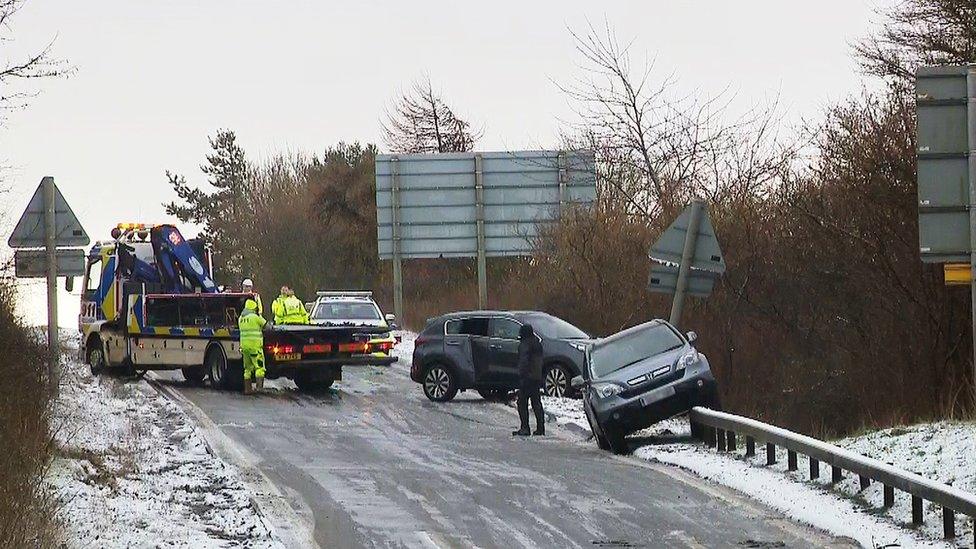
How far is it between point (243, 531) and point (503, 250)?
110 feet

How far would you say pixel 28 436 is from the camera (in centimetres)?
1448

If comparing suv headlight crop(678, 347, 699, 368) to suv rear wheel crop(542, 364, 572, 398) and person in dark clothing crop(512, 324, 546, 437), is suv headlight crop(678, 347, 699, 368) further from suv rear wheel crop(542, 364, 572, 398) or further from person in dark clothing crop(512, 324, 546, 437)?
suv rear wheel crop(542, 364, 572, 398)

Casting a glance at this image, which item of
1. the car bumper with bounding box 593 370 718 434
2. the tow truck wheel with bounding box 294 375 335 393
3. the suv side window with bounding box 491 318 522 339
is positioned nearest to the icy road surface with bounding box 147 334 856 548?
the car bumper with bounding box 593 370 718 434

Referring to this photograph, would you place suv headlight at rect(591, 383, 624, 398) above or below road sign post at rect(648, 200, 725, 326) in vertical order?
below

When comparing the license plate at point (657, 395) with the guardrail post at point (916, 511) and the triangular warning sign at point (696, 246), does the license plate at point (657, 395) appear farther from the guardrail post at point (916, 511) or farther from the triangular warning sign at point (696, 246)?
the guardrail post at point (916, 511)

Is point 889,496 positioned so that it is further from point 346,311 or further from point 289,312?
point 346,311

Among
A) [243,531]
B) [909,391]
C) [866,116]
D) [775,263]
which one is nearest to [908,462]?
[243,531]

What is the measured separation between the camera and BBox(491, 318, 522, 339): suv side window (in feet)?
93.1

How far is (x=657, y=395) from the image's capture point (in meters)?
20.0

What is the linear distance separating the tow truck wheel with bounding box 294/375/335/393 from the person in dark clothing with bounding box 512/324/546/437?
7.84 meters

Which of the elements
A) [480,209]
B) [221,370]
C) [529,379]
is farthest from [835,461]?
[480,209]

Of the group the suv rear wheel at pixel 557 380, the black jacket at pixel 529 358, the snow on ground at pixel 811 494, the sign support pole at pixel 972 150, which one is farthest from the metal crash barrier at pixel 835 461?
the suv rear wheel at pixel 557 380

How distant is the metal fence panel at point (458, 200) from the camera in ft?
150

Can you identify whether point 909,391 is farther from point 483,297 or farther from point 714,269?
point 483,297
